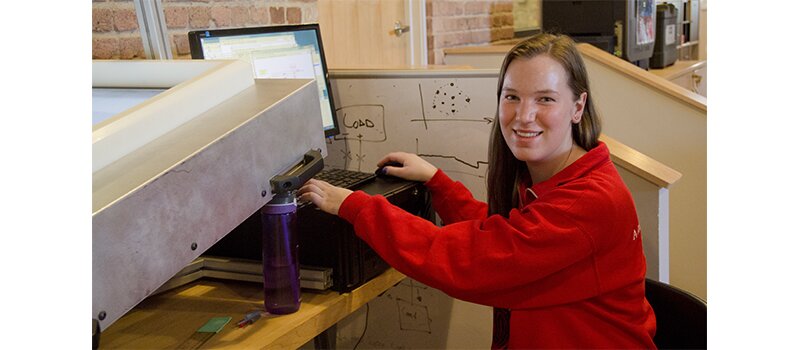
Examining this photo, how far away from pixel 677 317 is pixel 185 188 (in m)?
0.87

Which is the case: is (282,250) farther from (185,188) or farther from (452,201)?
(452,201)

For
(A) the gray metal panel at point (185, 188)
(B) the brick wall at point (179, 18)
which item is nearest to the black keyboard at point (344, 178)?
(A) the gray metal panel at point (185, 188)

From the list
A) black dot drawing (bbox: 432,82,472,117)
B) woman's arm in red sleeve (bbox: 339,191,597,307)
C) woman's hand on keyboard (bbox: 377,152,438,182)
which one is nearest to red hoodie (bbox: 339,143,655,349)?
woman's arm in red sleeve (bbox: 339,191,597,307)

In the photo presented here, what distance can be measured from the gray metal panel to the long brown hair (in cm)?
44

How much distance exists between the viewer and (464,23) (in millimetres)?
3695

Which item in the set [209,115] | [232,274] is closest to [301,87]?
[209,115]

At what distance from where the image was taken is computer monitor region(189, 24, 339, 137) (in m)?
1.44

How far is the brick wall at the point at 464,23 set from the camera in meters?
3.40

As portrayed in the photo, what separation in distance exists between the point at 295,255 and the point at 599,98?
198 cm

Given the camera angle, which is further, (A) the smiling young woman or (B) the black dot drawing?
(B) the black dot drawing

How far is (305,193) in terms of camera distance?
1255 millimetres

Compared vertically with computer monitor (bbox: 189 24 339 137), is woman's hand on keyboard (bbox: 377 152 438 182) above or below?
below

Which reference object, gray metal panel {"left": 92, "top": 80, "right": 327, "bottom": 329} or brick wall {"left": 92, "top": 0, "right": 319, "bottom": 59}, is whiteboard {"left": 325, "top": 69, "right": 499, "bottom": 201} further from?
gray metal panel {"left": 92, "top": 80, "right": 327, "bottom": 329}

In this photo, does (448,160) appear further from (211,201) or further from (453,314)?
(211,201)
